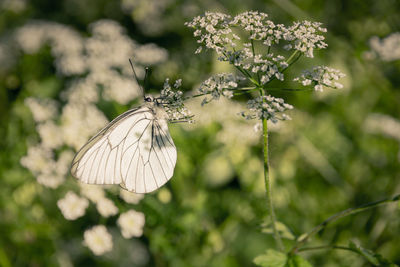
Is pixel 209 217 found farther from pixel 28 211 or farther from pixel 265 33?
pixel 265 33

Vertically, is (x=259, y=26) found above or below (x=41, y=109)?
below

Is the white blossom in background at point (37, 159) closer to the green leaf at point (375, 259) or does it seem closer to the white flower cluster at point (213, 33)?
the white flower cluster at point (213, 33)

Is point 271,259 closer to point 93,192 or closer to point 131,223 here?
point 131,223

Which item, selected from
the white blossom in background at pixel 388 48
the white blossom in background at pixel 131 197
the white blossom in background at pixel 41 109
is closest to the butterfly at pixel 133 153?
the white blossom in background at pixel 131 197

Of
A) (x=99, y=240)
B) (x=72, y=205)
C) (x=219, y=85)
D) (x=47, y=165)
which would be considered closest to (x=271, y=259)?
(x=219, y=85)

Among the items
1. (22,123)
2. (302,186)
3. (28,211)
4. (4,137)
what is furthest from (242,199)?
(4,137)

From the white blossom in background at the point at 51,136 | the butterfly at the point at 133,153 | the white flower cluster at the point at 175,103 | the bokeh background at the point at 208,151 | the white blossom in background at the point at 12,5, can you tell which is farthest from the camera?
the white blossom in background at the point at 12,5

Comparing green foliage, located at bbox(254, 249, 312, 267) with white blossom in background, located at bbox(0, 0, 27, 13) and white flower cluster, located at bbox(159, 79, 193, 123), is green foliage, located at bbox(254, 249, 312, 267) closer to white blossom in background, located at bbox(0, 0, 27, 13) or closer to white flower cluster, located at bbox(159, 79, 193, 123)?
white flower cluster, located at bbox(159, 79, 193, 123)
